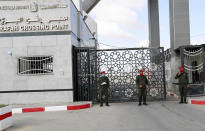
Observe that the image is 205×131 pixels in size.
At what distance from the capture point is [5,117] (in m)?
6.18

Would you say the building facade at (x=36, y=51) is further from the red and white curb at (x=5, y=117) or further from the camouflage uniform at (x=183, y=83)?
the camouflage uniform at (x=183, y=83)

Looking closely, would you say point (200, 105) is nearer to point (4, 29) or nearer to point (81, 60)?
point (81, 60)

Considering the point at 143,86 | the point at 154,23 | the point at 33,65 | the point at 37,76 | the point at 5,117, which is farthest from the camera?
the point at 154,23

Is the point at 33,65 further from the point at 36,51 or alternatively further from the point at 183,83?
the point at 183,83

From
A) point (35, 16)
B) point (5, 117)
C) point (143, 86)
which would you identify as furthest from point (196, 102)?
point (35, 16)

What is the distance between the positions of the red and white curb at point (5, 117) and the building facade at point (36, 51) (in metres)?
4.38

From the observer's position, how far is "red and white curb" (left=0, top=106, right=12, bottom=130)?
19.7 feet

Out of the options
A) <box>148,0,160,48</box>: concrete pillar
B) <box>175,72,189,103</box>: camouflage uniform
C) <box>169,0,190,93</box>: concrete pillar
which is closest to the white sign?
<box>175,72,189,103</box>: camouflage uniform

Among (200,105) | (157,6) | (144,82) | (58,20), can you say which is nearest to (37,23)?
(58,20)

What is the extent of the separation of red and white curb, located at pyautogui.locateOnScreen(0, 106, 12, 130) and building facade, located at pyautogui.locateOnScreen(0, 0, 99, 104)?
438 centimetres

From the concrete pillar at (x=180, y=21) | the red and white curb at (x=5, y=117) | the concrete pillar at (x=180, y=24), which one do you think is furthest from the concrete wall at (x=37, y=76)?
the concrete pillar at (x=180, y=21)

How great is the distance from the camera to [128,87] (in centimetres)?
1154

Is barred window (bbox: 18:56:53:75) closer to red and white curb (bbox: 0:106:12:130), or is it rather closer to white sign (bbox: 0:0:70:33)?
white sign (bbox: 0:0:70:33)

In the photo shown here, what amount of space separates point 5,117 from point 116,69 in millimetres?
6363
